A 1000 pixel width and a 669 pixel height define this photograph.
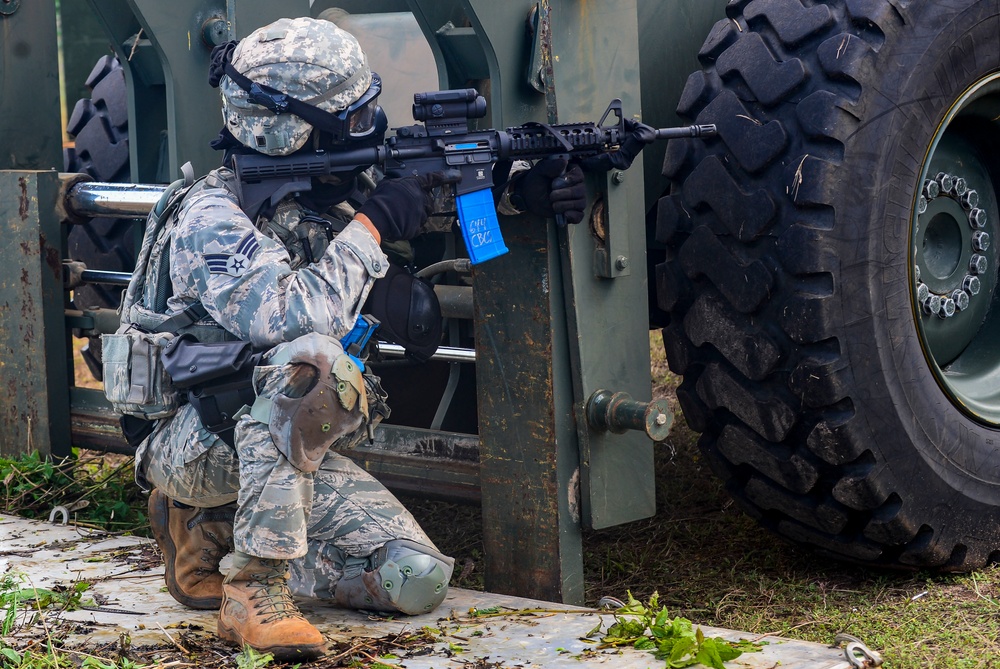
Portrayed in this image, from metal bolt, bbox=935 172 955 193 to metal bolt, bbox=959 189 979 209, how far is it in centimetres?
7

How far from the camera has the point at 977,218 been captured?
3.54 meters

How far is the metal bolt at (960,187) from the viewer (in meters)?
3.49

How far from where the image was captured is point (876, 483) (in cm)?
312

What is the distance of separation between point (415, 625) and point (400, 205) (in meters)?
0.99

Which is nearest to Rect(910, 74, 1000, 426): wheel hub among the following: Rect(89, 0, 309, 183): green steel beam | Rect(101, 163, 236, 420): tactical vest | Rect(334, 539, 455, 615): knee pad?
Rect(334, 539, 455, 615): knee pad

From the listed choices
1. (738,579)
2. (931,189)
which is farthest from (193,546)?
(931,189)

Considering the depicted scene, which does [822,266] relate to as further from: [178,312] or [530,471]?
[178,312]

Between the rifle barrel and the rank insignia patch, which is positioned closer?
the rank insignia patch

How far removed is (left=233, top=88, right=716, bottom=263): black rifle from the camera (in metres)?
3.09

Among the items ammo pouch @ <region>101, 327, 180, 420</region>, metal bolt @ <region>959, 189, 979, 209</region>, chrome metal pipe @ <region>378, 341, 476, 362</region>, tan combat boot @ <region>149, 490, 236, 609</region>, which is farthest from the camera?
chrome metal pipe @ <region>378, 341, 476, 362</region>

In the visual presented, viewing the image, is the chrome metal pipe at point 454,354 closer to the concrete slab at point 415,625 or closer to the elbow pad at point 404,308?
the elbow pad at point 404,308

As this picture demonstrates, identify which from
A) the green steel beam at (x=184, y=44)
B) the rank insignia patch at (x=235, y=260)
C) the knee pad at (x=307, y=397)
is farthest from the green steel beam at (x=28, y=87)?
the knee pad at (x=307, y=397)

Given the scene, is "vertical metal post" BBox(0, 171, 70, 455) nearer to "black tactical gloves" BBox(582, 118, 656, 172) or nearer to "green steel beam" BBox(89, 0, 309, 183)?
"green steel beam" BBox(89, 0, 309, 183)

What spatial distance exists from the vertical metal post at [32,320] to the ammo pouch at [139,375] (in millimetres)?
1511
